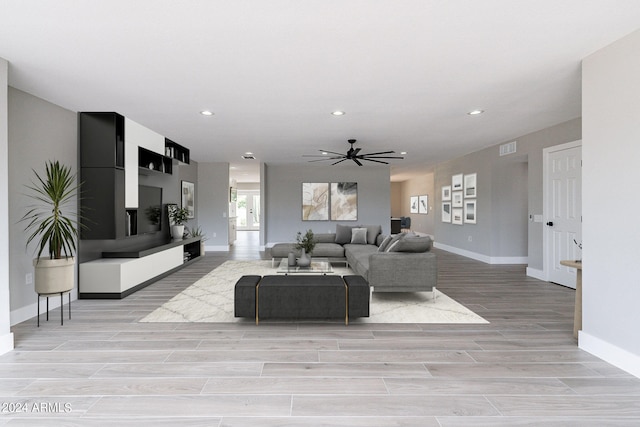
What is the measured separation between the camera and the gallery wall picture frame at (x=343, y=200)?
32.3ft

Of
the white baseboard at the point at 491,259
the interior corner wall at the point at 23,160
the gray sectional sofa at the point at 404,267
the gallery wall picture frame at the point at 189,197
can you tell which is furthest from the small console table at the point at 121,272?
the white baseboard at the point at 491,259

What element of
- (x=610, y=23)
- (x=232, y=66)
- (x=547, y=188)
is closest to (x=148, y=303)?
(x=232, y=66)

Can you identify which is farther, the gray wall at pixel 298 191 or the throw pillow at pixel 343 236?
the gray wall at pixel 298 191

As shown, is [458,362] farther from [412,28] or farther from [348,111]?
[348,111]

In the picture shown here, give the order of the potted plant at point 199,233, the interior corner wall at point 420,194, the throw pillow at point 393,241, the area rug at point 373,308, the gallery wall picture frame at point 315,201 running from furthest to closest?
1. the interior corner wall at point 420,194
2. the gallery wall picture frame at point 315,201
3. the potted plant at point 199,233
4. the throw pillow at point 393,241
5. the area rug at point 373,308

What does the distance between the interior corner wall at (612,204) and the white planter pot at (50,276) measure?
482cm

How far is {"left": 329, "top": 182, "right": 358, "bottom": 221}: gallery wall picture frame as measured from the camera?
984 centimetres

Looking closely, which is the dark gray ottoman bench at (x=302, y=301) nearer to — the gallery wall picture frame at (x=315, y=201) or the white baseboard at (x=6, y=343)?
the white baseboard at (x=6, y=343)

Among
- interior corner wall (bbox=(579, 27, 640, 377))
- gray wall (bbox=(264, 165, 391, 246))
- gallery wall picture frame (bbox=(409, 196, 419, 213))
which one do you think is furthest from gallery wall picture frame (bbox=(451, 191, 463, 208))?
interior corner wall (bbox=(579, 27, 640, 377))

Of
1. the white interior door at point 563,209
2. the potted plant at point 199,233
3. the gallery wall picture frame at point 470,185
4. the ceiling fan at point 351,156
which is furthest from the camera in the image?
the potted plant at point 199,233

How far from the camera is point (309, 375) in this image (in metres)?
2.43

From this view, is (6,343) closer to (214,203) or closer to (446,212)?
(214,203)

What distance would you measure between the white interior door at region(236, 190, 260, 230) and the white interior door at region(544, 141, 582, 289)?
13370 mm

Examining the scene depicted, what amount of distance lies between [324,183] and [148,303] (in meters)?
6.29
